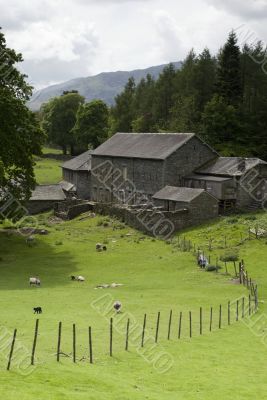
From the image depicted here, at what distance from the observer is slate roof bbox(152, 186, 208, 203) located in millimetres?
70938

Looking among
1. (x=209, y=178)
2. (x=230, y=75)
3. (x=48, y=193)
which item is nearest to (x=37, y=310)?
(x=209, y=178)

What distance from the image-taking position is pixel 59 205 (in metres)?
89.7

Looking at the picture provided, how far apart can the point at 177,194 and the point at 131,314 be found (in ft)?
129

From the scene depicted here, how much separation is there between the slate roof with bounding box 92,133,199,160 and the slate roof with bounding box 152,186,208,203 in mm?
5061

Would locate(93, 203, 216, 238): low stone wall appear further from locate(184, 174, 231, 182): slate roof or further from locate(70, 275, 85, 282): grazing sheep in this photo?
locate(70, 275, 85, 282): grazing sheep

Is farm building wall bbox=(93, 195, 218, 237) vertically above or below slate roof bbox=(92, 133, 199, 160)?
below

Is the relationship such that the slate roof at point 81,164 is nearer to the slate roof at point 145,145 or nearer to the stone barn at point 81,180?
the stone barn at point 81,180

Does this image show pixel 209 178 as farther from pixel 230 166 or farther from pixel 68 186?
pixel 68 186

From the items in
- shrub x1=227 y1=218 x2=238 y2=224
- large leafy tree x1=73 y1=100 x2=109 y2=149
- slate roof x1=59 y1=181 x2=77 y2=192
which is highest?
large leafy tree x1=73 y1=100 x2=109 y2=149

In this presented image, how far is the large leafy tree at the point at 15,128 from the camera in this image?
58.8 meters

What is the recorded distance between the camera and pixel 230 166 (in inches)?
3036

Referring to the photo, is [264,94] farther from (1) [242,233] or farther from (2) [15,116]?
(2) [15,116]

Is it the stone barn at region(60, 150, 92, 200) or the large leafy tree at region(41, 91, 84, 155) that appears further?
the large leafy tree at region(41, 91, 84, 155)

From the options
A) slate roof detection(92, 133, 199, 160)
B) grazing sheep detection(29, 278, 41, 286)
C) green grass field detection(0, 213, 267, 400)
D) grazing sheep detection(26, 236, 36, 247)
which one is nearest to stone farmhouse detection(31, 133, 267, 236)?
slate roof detection(92, 133, 199, 160)
